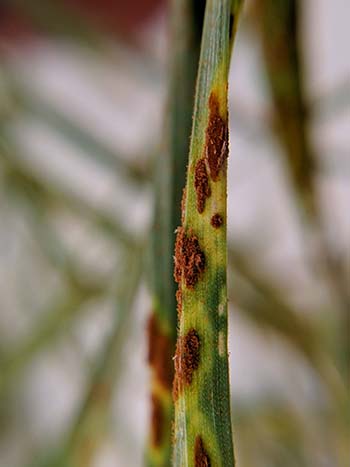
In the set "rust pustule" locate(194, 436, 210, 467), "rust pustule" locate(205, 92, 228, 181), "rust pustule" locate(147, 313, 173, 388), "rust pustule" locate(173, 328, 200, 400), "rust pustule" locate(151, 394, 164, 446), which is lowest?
"rust pustule" locate(194, 436, 210, 467)

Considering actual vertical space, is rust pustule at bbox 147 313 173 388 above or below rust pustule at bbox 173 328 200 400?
above

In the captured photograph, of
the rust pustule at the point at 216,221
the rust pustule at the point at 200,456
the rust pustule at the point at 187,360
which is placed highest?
the rust pustule at the point at 216,221

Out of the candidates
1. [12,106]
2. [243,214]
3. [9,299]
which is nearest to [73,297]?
[12,106]

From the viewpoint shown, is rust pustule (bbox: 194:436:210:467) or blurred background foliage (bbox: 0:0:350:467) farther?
blurred background foliage (bbox: 0:0:350:467)

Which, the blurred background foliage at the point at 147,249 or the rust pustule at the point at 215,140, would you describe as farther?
the blurred background foliage at the point at 147,249

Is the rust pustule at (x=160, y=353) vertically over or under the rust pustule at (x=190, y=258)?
under
